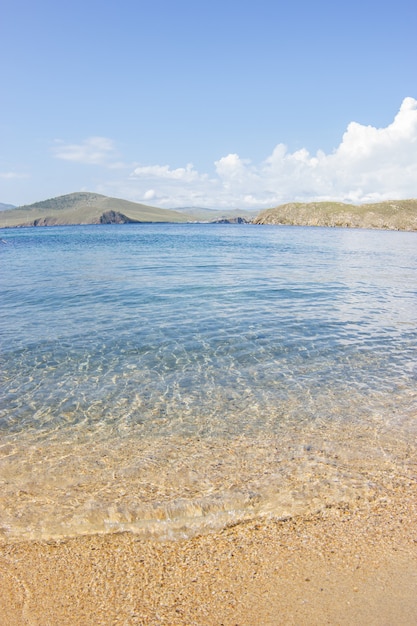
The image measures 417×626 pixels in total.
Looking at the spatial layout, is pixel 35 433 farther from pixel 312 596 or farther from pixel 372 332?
pixel 372 332

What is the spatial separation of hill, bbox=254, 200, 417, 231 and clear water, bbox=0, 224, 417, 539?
14153cm

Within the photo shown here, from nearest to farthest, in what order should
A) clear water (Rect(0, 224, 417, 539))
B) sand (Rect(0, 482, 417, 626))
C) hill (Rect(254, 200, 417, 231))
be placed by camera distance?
sand (Rect(0, 482, 417, 626))
clear water (Rect(0, 224, 417, 539))
hill (Rect(254, 200, 417, 231))

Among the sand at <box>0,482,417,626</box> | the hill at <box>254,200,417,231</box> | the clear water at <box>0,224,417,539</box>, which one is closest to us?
the sand at <box>0,482,417,626</box>

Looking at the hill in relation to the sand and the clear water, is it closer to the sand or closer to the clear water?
the clear water

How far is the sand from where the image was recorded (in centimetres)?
428

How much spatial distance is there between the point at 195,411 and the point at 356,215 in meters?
170

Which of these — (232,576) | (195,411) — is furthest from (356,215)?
(232,576)

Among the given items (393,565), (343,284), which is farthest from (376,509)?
(343,284)

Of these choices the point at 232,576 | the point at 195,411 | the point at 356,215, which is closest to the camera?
the point at 232,576

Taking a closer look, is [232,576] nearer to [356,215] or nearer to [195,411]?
[195,411]

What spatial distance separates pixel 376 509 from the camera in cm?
602

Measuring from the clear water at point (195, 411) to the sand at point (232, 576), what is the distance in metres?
0.38

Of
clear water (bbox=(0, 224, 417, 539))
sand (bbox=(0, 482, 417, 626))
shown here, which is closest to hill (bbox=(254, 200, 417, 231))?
clear water (bbox=(0, 224, 417, 539))

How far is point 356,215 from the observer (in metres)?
164
